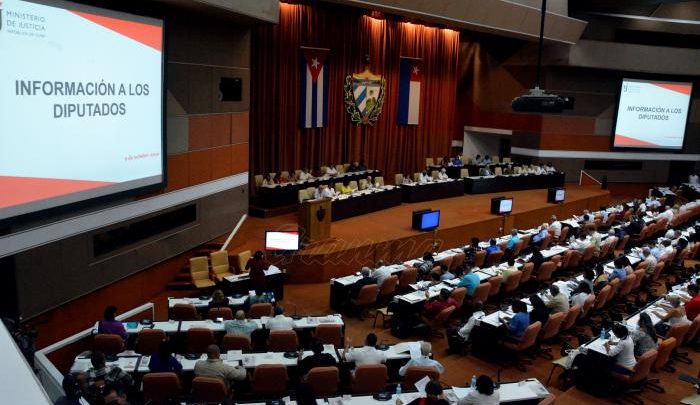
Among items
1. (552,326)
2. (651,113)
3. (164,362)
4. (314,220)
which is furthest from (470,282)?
(651,113)

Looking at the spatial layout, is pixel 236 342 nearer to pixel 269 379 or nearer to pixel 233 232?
pixel 269 379

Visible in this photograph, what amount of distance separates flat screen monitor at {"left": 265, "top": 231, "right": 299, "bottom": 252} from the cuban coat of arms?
896 cm

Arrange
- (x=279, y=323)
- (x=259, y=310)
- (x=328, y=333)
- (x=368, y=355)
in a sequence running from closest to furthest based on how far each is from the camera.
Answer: (x=368, y=355), (x=279, y=323), (x=328, y=333), (x=259, y=310)

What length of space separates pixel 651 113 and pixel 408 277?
55.8 ft

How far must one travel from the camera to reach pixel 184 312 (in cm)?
877

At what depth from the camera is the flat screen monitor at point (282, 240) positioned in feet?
38.2

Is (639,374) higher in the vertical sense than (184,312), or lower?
lower

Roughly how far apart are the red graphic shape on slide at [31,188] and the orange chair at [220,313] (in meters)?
2.54

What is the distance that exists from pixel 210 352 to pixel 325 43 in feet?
44.7

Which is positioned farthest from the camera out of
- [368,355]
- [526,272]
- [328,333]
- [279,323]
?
[526,272]

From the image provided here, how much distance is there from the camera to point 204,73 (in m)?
11.8

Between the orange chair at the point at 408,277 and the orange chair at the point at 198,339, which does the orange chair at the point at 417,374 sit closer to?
the orange chair at the point at 198,339

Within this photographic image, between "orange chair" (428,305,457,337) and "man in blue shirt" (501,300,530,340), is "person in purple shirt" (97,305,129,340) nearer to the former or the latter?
"orange chair" (428,305,457,337)

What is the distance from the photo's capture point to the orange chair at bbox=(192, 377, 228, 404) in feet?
20.7
